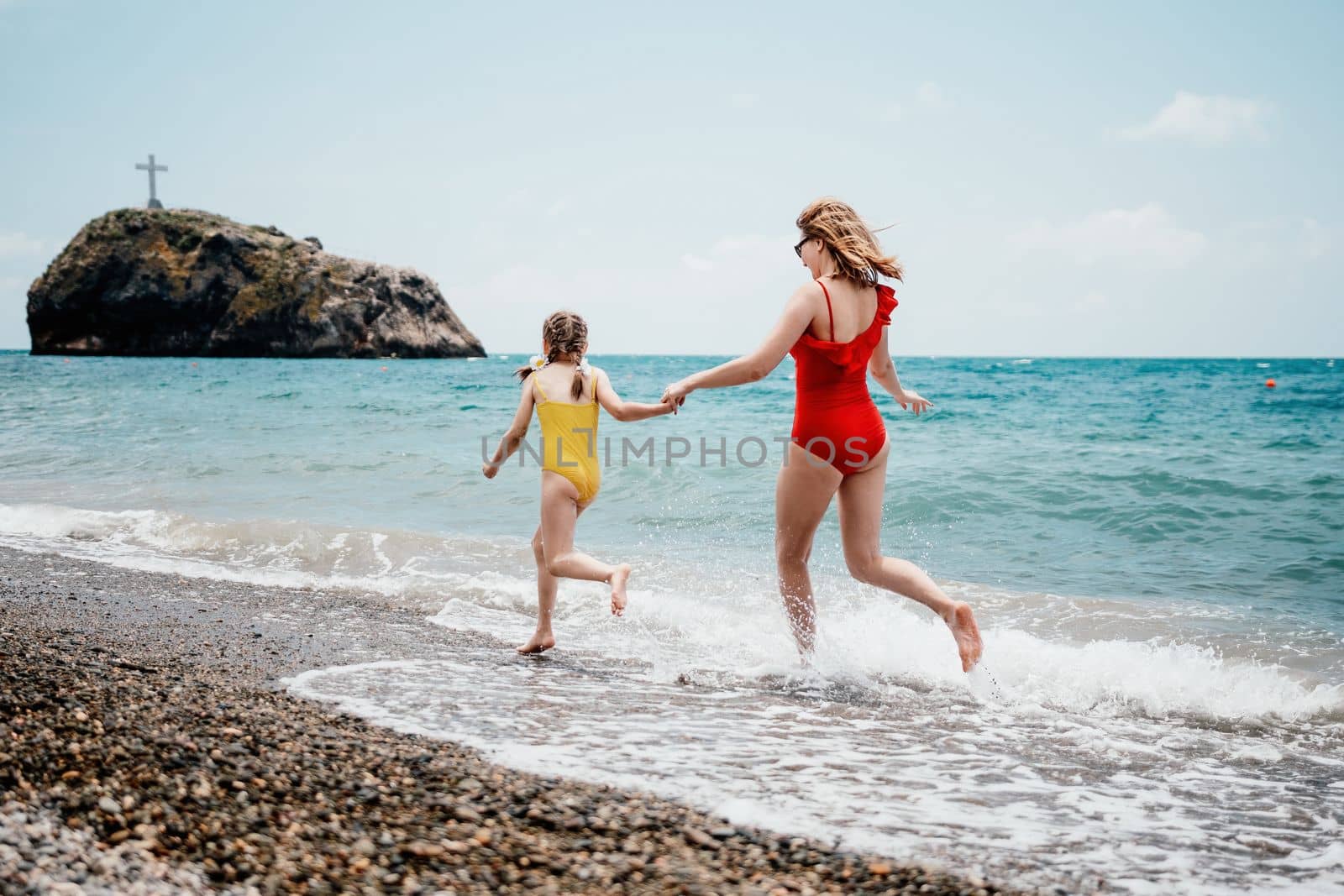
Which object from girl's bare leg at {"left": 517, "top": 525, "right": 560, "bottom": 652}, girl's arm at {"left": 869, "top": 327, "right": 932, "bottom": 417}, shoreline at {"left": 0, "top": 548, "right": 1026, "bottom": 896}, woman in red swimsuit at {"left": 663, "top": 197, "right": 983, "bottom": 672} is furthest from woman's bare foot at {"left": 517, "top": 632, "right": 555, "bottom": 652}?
girl's arm at {"left": 869, "top": 327, "right": 932, "bottom": 417}

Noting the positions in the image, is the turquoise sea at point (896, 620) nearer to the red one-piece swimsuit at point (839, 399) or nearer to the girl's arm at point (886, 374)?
the red one-piece swimsuit at point (839, 399)

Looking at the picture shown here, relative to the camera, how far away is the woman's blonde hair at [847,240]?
3947mm


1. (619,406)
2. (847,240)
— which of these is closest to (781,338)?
(847,240)

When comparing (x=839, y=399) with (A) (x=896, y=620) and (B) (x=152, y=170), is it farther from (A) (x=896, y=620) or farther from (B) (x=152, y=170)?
(B) (x=152, y=170)

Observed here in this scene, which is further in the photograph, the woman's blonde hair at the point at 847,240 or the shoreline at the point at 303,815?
the woman's blonde hair at the point at 847,240

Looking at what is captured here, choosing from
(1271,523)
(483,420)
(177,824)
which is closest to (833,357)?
(177,824)

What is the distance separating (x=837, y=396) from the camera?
4.05 m

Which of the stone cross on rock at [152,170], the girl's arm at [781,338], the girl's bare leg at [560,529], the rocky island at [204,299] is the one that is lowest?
the girl's bare leg at [560,529]

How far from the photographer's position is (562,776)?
2.93 m

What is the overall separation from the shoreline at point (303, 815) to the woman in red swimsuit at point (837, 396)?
5.92 feet

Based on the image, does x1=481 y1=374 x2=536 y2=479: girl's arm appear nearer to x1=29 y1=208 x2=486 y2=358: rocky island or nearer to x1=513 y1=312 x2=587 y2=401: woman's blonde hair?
x1=513 y1=312 x2=587 y2=401: woman's blonde hair

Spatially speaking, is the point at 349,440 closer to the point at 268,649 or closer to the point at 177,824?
the point at 268,649

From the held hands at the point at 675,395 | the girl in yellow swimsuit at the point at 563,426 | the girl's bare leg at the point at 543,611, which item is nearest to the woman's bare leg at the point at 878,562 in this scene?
the held hands at the point at 675,395

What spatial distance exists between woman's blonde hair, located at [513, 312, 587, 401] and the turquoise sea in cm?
152
